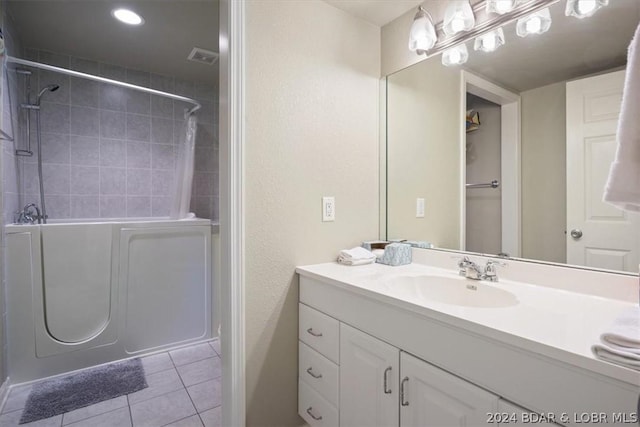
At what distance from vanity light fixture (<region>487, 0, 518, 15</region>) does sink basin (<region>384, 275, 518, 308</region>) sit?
1.07m

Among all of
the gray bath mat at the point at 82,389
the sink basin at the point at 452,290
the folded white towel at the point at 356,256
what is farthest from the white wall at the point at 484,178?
the gray bath mat at the point at 82,389

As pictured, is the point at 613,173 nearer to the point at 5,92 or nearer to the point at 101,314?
the point at 101,314

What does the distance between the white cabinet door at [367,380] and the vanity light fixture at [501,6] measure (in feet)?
4.37

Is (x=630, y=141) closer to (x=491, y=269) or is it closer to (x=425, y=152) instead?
(x=491, y=269)

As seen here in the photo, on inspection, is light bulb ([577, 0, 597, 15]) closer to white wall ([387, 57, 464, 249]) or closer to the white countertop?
white wall ([387, 57, 464, 249])

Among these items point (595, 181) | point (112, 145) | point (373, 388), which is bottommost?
point (373, 388)

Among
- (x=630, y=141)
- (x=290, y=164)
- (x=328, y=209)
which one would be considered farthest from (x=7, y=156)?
(x=630, y=141)

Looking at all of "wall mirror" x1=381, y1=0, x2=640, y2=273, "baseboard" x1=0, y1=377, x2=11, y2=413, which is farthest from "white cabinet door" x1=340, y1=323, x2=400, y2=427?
"baseboard" x1=0, y1=377, x2=11, y2=413

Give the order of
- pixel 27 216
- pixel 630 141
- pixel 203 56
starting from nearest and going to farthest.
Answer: pixel 630 141 < pixel 27 216 < pixel 203 56

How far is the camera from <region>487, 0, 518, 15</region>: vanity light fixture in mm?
1201

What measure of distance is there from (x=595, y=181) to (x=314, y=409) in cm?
138

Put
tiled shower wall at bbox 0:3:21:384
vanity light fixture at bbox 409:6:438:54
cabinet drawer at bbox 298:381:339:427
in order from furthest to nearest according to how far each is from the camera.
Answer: tiled shower wall at bbox 0:3:21:384 < vanity light fixture at bbox 409:6:438:54 < cabinet drawer at bbox 298:381:339:427

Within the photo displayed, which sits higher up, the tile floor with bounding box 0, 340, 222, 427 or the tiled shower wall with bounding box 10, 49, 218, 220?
the tiled shower wall with bounding box 10, 49, 218, 220

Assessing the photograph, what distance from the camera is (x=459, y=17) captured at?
133 centimetres
